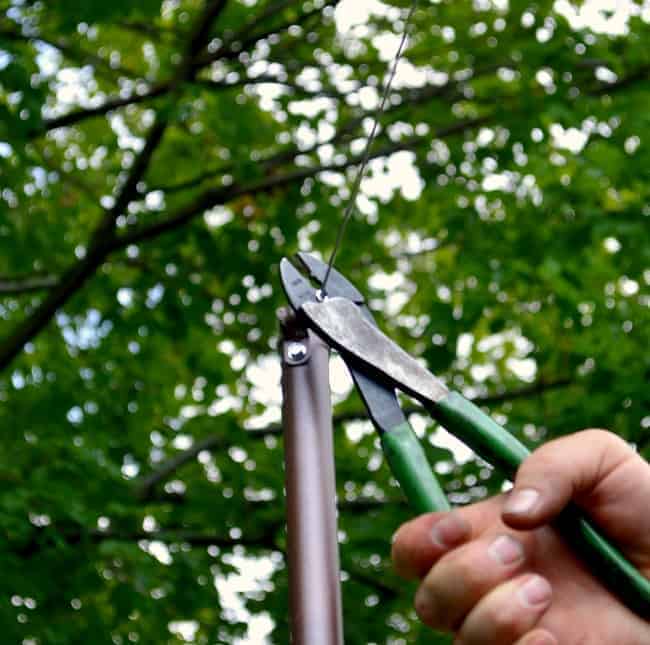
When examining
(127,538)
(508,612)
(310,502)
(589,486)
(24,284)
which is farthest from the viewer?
(24,284)

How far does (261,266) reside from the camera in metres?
5.34

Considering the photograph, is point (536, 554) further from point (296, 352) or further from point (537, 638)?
point (296, 352)

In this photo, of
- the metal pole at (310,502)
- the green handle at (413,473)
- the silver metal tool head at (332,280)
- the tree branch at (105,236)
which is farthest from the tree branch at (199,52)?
the green handle at (413,473)

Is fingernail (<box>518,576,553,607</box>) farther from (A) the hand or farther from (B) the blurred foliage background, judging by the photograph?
(B) the blurred foliage background

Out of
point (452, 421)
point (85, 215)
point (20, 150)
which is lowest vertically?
point (452, 421)

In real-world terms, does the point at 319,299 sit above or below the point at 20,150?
below

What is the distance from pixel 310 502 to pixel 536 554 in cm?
28

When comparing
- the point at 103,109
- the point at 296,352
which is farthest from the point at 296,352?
the point at 103,109

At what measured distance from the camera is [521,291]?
500 centimetres

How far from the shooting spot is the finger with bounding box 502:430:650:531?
3.46 feet

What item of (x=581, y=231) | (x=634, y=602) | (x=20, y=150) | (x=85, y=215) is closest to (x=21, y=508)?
(x=20, y=150)

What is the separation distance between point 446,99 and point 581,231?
0.82 m

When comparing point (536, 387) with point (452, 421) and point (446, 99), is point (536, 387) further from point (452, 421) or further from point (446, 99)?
point (452, 421)

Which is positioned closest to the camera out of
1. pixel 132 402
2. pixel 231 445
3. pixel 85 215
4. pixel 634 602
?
pixel 634 602
